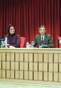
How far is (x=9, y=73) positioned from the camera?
8.81 ft

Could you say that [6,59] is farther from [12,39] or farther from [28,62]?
[12,39]

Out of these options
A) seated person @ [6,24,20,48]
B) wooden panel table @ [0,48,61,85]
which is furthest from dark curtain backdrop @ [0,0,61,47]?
wooden panel table @ [0,48,61,85]

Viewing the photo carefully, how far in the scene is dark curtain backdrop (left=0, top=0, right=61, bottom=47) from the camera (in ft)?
15.7

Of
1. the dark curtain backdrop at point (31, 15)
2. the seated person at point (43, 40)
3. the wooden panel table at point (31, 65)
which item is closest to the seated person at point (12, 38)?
the seated person at point (43, 40)

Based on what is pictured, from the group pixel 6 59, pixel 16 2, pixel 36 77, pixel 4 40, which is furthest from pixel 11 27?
pixel 16 2

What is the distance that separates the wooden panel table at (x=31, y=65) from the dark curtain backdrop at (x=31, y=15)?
2447 mm

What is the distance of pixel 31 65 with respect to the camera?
2.59 meters

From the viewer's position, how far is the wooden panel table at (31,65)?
8.25 ft

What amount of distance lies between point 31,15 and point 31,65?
284 centimetres

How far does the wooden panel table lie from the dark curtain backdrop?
2447 millimetres

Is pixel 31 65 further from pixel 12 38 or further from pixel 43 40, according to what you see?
pixel 12 38

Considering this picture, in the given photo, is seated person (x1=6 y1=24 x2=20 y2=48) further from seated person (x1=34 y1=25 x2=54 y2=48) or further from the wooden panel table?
the wooden panel table

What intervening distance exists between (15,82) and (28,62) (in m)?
0.48

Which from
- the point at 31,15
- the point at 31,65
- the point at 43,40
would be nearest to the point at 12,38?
the point at 43,40
